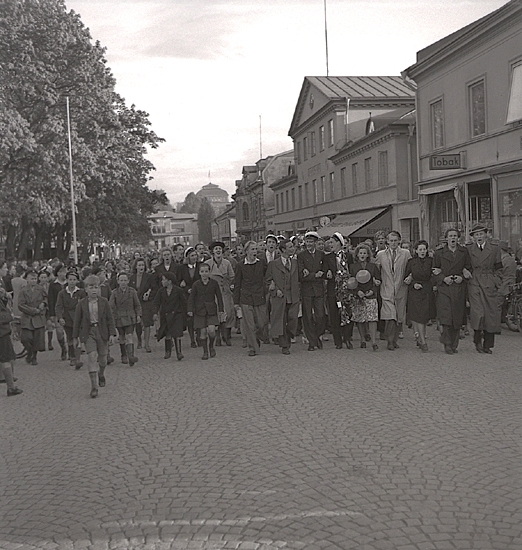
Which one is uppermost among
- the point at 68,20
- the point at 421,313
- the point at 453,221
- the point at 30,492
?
the point at 68,20

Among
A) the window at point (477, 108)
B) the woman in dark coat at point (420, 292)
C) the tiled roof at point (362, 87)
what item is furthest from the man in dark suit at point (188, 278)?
the tiled roof at point (362, 87)

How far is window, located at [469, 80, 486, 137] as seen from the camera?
21.1 metres

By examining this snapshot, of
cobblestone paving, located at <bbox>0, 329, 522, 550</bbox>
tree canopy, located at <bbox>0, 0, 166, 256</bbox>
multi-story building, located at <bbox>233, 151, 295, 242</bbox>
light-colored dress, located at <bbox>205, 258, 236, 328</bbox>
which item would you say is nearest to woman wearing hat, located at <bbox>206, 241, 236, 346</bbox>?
light-colored dress, located at <bbox>205, 258, 236, 328</bbox>

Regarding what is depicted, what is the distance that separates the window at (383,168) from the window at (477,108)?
33.6 ft

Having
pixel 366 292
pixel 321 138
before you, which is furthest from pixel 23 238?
pixel 366 292

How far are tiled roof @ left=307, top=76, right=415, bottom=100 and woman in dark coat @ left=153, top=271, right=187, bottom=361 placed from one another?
30.4m

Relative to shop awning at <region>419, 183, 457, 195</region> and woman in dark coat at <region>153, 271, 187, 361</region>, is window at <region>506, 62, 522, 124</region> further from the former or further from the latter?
woman in dark coat at <region>153, 271, 187, 361</region>

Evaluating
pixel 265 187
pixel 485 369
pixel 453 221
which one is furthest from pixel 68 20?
pixel 265 187

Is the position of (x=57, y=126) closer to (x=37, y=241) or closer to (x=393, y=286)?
(x=37, y=241)

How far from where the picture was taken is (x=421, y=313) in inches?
467

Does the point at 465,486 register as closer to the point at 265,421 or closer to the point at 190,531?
the point at 190,531

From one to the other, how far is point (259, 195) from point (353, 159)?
112ft

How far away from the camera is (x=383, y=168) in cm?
3253

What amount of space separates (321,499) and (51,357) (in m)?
9.66
